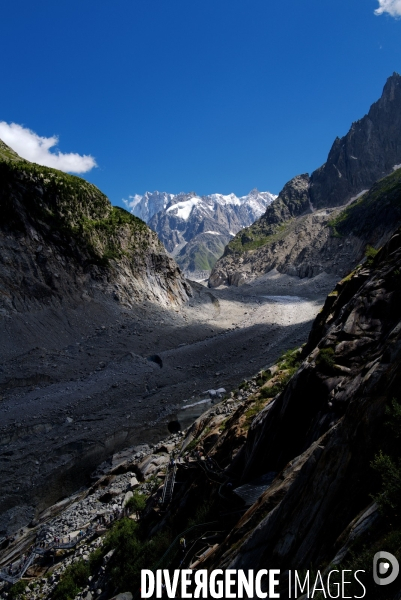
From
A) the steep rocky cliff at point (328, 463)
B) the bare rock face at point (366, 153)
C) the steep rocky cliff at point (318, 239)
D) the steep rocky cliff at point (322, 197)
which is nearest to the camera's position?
the steep rocky cliff at point (328, 463)

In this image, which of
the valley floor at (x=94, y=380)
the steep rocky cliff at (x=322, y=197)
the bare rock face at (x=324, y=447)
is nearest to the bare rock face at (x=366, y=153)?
the steep rocky cliff at (x=322, y=197)

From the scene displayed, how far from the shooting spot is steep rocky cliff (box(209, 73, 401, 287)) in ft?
506

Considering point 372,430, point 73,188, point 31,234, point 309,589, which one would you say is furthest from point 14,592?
point 73,188

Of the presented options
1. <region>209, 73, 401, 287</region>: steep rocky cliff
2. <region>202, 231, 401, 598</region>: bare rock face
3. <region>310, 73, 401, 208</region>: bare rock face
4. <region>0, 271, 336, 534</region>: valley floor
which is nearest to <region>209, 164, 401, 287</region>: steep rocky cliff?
<region>209, 73, 401, 287</region>: steep rocky cliff

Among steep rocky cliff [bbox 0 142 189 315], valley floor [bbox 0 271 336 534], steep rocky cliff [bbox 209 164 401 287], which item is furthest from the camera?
steep rocky cliff [bbox 209 164 401 287]

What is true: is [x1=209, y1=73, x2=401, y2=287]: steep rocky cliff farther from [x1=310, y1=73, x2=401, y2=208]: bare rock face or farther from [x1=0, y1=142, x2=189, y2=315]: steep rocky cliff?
[x1=0, y1=142, x2=189, y2=315]: steep rocky cliff

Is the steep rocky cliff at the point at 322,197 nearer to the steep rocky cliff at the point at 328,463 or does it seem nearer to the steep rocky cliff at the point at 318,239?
the steep rocky cliff at the point at 318,239

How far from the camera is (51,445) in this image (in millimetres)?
21125

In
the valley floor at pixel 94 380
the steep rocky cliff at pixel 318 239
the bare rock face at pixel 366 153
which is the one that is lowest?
the valley floor at pixel 94 380

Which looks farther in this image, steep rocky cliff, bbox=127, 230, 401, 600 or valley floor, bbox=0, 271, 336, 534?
valley floor, bbox=0, 271, 336, 534

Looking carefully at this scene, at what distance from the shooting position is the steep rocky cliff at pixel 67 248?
44125 mm

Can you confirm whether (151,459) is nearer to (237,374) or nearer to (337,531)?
(337,531)

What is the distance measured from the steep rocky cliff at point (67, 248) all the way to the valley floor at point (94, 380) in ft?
11.7

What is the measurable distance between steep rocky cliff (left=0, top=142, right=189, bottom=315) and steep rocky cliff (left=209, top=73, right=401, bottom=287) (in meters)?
88.3
